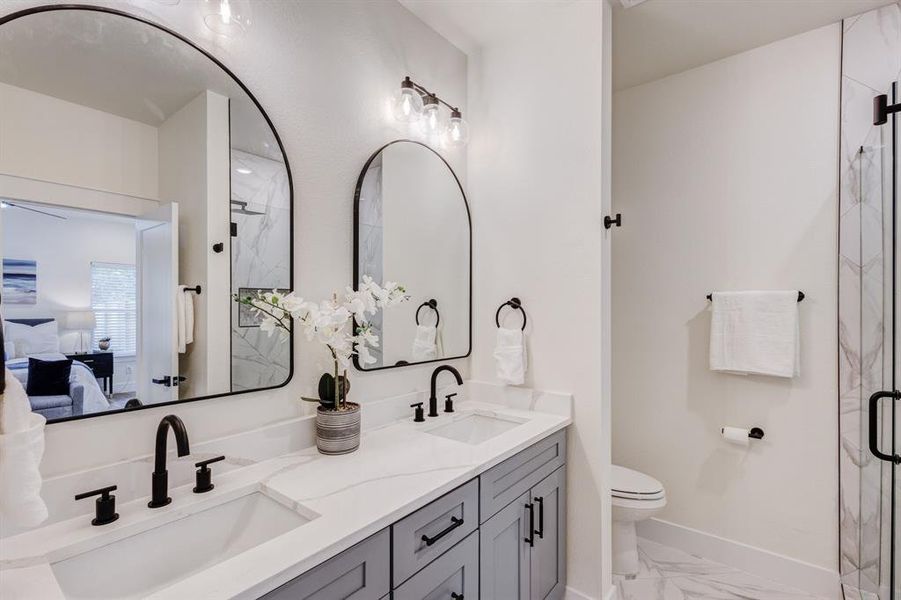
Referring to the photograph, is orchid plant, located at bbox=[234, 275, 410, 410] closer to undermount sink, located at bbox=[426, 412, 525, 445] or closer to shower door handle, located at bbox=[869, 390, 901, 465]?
undermount sink, located at bbox=[426, 412, 525, 445]

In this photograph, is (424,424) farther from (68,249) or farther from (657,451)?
(657,451)

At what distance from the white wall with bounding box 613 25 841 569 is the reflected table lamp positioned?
2447 millimetres

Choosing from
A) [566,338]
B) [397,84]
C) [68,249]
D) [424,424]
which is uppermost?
[397,84]

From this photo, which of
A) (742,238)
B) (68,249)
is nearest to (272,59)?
(68,249)

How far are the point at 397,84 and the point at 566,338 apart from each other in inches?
51.5

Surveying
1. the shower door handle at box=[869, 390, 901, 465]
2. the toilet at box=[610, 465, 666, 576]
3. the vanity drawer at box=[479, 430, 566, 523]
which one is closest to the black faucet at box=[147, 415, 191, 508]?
the vanity drawer at box=[479, 430, 566, 523]

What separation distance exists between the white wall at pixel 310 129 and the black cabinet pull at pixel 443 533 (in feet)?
2.00

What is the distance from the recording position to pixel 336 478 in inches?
46.6

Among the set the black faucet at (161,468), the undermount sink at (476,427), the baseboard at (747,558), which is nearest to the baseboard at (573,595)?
the undermount sink at (476,427)

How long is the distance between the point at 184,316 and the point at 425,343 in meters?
1.00

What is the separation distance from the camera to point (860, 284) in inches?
72.3

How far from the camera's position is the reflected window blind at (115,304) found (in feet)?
3.37

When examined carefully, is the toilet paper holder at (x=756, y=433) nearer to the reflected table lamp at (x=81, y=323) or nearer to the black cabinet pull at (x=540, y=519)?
the black cabinet pull at (x=540, y=519)

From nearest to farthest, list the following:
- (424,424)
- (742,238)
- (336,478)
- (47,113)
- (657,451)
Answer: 1. (47,113)
2. (336,478)
3. (424,424)
4. (742,238)
5. (657,451)
